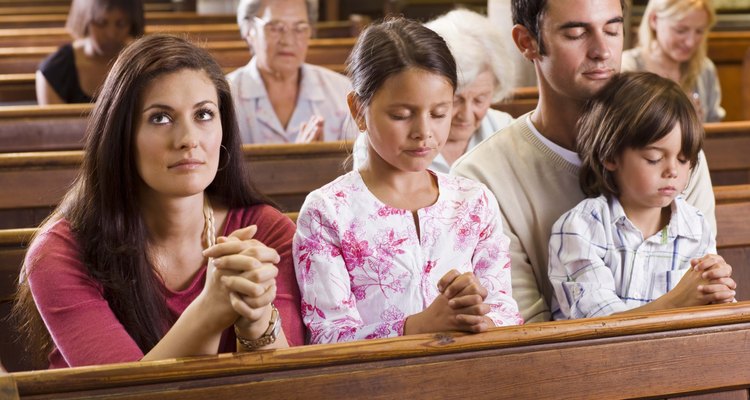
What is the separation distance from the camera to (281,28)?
433cm

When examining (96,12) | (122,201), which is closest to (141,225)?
(122,201)

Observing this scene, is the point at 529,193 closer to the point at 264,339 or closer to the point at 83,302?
the point at 264,339

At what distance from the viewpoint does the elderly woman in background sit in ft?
10.9

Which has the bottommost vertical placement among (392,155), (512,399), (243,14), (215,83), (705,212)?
(512,399)

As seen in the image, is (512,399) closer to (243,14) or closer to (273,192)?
(273,192)

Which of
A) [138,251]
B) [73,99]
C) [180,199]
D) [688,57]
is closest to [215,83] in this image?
[180,199]

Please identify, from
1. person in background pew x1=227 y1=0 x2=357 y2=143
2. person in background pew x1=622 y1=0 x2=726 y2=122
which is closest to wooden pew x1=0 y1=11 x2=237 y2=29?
person in background pew x1=227 y1=0 x2=357 y2=143

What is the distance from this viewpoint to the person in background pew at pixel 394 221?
2.05 m

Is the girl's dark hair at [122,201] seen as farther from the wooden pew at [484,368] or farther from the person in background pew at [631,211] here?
the person in background pew at [631,211]

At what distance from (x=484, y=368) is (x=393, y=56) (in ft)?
2.36

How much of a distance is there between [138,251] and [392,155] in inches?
21.3

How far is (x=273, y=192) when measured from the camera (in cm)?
338

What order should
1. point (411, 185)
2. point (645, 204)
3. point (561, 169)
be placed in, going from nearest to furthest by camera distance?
point (411, 185), point (645, 204), point (561, 169)

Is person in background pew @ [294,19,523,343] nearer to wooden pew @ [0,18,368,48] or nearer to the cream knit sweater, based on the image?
the cream knit sweater
